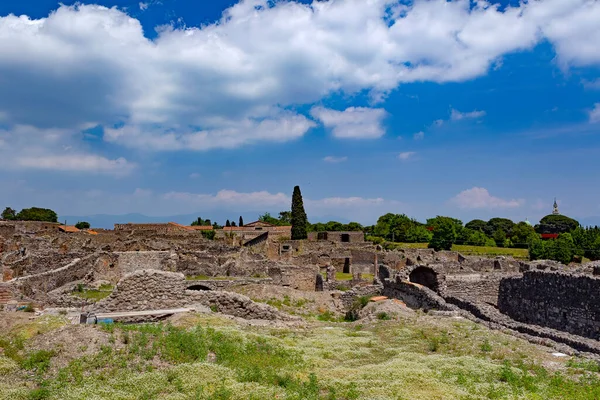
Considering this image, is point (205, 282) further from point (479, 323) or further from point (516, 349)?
point (516, 349)

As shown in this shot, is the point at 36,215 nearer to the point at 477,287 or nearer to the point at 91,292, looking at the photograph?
the point at 91,292

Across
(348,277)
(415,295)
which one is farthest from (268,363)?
(348,277)

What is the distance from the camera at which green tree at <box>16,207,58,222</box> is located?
128375 mm

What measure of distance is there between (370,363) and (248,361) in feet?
9.48

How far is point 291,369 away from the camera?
35.7ft

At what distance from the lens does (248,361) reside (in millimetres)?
11266

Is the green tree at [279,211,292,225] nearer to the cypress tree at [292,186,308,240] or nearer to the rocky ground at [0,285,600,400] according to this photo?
the cypress tree at [292,186,308,240]

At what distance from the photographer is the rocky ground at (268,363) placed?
9.48 metres

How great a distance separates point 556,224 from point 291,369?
189651mm

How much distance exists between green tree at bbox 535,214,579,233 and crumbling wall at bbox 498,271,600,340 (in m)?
171

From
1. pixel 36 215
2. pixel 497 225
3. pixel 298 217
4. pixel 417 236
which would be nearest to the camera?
pixel 298 217

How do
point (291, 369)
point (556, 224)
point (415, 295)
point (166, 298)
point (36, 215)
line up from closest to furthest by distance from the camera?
point (291, 369), point (166, 298), point (415, 295), point (36, 215), point (556, 224)

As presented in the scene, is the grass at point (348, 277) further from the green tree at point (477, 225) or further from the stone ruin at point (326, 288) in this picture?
the green tree at point (477, 225)

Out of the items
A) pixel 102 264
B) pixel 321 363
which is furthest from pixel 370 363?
pixel 102 264
